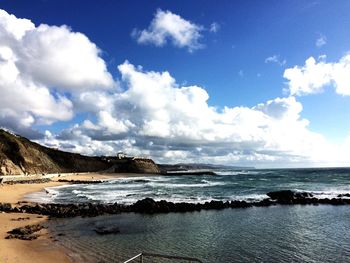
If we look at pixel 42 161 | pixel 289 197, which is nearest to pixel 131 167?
pixel 42 161

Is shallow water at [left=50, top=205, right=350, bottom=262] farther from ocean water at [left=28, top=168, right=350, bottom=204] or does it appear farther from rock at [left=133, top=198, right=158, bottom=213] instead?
ocean water at [left=28, top=168, right=350, bottom=204]

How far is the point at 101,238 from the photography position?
2467 cm

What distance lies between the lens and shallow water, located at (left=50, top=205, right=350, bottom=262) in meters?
20.4

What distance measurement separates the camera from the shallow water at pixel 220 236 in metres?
20.4

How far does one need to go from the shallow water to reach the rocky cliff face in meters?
78.0

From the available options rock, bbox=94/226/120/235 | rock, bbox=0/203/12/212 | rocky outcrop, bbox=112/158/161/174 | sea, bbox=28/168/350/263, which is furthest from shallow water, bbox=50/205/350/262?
rocky outcrop, bbox=112/158/161/174

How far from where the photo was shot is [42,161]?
128 meters

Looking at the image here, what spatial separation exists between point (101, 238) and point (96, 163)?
155 metres

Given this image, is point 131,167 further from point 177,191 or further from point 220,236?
point 220,236

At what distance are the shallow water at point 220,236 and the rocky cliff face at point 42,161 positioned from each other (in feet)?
256

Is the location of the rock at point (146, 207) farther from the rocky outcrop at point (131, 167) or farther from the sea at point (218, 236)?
the rocky outcrop at point (131, 167)

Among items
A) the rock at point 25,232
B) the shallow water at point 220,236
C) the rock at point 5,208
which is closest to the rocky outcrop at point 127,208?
the rock at point 5,208

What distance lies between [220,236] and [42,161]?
375 feet

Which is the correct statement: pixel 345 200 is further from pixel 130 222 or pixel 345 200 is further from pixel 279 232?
pixel 130 222
